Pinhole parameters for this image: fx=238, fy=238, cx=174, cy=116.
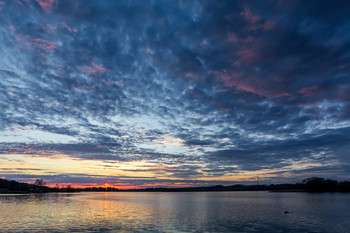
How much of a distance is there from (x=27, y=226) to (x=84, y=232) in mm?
12918

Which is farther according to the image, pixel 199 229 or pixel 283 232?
pixel 199 229

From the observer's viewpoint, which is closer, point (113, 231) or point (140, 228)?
point (113, 231)

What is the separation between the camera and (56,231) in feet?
129

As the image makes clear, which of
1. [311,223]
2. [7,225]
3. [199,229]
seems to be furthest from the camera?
[311,223]

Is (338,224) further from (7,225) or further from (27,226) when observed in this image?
(7,225)

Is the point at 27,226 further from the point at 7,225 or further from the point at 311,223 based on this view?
the point at 311,223

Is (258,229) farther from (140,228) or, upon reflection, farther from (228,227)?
(140,228)

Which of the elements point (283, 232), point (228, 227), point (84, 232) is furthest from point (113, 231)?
point (283, 232)

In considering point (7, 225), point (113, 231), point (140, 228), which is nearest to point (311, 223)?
point (140, 228)

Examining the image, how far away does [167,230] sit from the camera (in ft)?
131

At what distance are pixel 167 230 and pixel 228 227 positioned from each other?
36.1ft

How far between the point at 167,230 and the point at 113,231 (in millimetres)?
8898

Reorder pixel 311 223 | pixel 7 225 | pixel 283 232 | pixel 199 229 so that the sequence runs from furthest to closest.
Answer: pixel 311 223, pixel 7 225, pixel 199 229, pixel 283 232

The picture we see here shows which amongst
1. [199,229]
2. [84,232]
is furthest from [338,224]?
[84,232]
